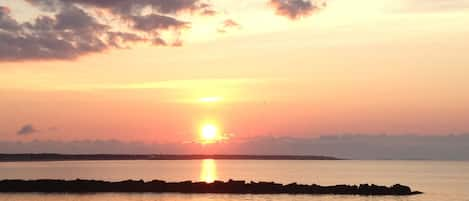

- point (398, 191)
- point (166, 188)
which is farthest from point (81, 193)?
point (398, 191)

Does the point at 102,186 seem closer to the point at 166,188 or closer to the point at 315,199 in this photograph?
the point at 166,188

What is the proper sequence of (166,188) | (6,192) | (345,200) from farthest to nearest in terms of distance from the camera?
(166,188), (6,192), (345,200)

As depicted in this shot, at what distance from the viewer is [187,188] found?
232 ft

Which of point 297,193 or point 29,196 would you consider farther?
point 297,193

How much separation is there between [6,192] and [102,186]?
8578mm

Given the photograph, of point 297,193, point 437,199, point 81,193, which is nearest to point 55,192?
point 81,193

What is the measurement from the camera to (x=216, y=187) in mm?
71188

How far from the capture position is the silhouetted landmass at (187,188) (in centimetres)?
6875

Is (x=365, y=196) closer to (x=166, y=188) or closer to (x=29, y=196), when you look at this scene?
(x=166, y=188)

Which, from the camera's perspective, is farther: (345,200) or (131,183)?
(131,183)

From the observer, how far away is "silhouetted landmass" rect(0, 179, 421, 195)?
226 feet

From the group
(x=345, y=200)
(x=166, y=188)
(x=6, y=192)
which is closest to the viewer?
(x=345, y=200)

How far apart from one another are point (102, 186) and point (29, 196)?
9.18 m

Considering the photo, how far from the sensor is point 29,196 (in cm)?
6284
